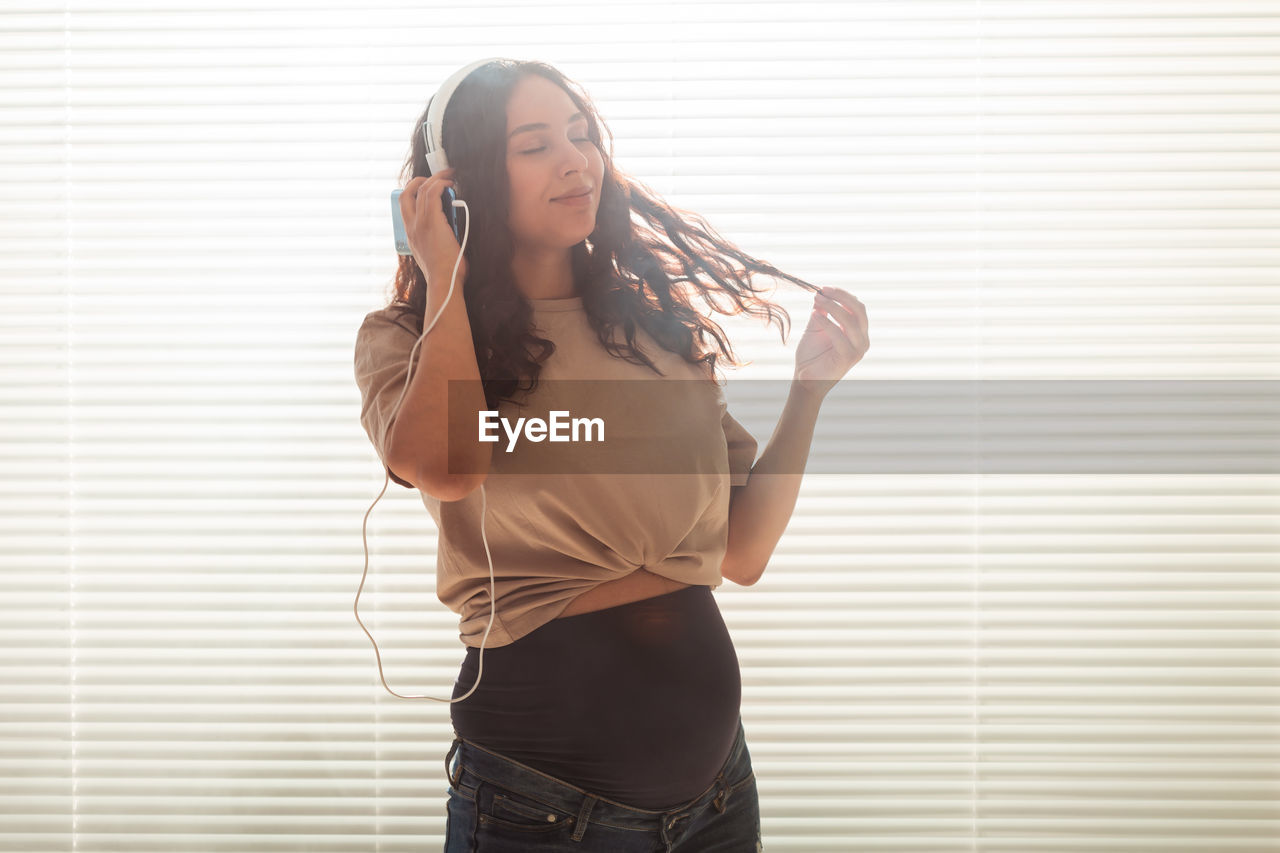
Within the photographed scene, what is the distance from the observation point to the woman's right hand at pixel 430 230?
87cm

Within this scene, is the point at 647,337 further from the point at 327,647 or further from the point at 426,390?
the point at 327,647

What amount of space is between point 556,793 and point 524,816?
42 millimetres

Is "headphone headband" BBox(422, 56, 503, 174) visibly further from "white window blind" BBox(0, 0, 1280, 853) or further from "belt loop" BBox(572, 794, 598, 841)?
"belt loop" BBox(572, 794, 598, 841)

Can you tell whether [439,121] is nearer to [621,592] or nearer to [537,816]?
[621,592]

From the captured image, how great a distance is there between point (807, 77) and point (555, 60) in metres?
0.40

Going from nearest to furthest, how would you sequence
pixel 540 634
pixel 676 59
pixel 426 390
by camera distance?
Answer: pixel 426 390 < pixel 540 634 < pixel 676 59

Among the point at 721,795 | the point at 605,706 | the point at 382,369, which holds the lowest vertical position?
the point at 721,795

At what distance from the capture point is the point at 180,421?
56.1 inches

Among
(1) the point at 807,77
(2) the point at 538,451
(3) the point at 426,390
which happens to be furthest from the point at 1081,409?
(3) the point at 426,390

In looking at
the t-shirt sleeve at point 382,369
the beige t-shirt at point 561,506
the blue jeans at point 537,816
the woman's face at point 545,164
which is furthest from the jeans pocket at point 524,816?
the woman's face at point 545,164

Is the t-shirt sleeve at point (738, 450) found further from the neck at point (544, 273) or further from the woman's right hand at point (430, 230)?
the woman's right hand at point (430, 230)

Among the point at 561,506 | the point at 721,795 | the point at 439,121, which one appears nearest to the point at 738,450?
the point at 561,506

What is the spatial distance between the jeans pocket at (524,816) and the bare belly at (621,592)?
0.66ft

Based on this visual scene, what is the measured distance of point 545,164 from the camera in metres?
0.96
